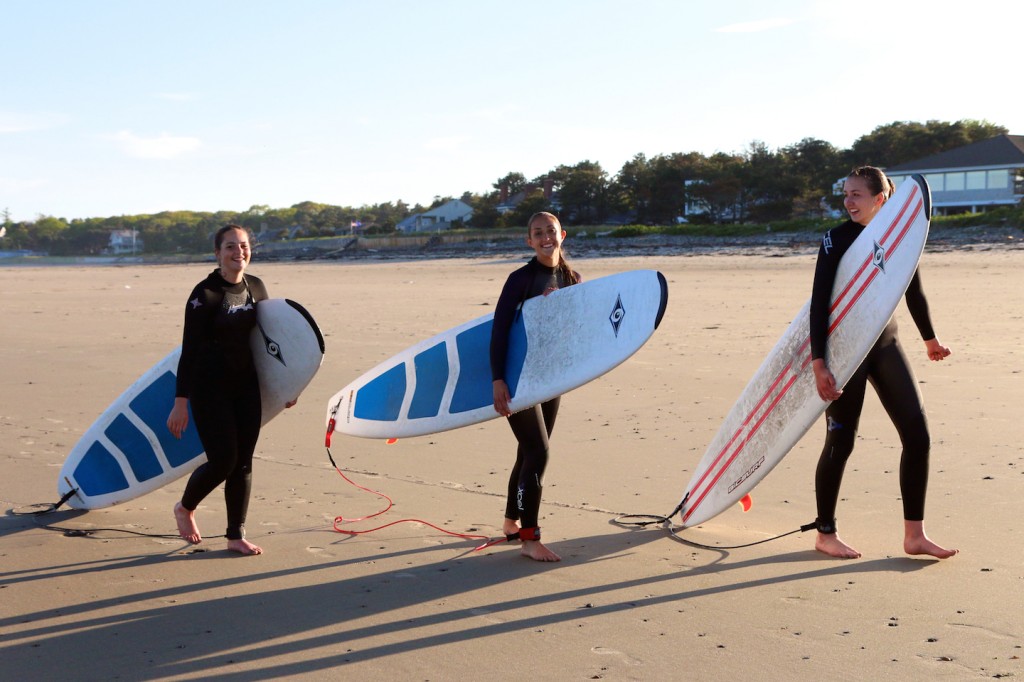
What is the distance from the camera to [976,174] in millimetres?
42844

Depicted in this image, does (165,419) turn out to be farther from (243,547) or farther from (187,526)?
(243,547)

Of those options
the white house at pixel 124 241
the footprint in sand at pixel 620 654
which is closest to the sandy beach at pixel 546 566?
the footprint in sand at pixel 620 654

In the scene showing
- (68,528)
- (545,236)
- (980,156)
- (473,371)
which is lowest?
(68,528)

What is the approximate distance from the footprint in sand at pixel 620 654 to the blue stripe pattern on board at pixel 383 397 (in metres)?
1.99

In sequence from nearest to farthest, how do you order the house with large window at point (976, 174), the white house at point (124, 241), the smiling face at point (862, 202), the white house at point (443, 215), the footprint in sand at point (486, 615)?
1. the footprint in sand at point (486, 615)
2. the smiling face at point (862, 202)
3. the house with large window at point (976, 174)
4. the white house at point (443, 215)
5. the white house at point (124, 241)

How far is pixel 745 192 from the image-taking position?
1810 inches

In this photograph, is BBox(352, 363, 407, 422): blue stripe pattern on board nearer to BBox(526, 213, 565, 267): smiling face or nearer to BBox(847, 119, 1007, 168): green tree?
BBox(526, 213, 565, 267): smiling face

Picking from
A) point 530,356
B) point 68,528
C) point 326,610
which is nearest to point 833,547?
point 530,356

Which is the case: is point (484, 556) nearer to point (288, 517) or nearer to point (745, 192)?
point (288, 517)

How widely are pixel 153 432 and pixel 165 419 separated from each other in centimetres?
8

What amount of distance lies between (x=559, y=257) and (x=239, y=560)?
176 centimetres

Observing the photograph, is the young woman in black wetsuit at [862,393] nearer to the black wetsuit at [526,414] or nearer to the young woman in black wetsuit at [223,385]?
the black wetsuit at [526,414]

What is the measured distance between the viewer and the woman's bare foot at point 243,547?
13.4ft

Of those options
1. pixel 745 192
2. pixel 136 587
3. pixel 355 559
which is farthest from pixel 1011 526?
pixel 745 192
